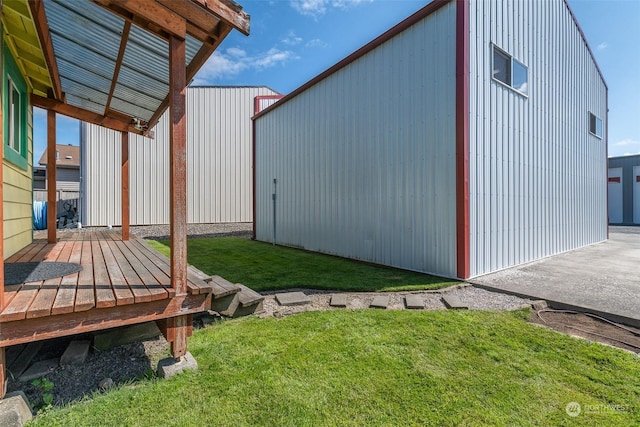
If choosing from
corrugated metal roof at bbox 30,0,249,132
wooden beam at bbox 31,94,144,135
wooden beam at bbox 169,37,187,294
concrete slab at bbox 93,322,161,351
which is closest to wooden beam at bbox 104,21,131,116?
corrugated metal roof at bbox 30,0,249,132

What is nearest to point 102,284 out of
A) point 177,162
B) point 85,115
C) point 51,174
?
point 177,162

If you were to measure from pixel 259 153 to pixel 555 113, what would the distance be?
886 centimetres

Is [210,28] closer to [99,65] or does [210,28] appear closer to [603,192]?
[99,65]

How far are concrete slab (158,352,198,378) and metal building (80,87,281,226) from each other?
506 inches

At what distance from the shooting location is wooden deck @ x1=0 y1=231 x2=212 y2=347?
204 cm

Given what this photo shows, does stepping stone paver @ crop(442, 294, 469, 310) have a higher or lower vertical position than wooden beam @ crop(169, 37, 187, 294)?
lower

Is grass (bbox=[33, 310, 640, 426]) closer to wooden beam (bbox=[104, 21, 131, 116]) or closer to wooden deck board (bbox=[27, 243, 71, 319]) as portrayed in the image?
wooden deck board (bbox=[27, 243, 71, 319])

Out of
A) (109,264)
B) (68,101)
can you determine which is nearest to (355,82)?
(68,101)

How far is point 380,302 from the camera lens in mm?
4176

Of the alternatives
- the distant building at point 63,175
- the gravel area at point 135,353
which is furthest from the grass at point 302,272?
the distant building at point 63,175

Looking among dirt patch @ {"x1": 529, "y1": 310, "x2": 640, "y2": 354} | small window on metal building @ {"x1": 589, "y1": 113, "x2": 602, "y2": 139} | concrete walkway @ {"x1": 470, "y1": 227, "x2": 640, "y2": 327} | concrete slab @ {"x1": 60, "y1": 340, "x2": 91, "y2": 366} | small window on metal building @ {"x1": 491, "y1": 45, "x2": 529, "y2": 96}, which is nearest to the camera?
concrete slab @ {"x1": 60, "y1": 340, "x2": 91, "y2": 366}

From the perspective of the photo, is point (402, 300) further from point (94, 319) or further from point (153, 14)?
point (153, 14)

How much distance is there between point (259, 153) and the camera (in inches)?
447

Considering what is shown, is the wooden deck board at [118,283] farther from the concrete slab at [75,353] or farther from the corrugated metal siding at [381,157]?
the corrugated metal siding at [381,157]
